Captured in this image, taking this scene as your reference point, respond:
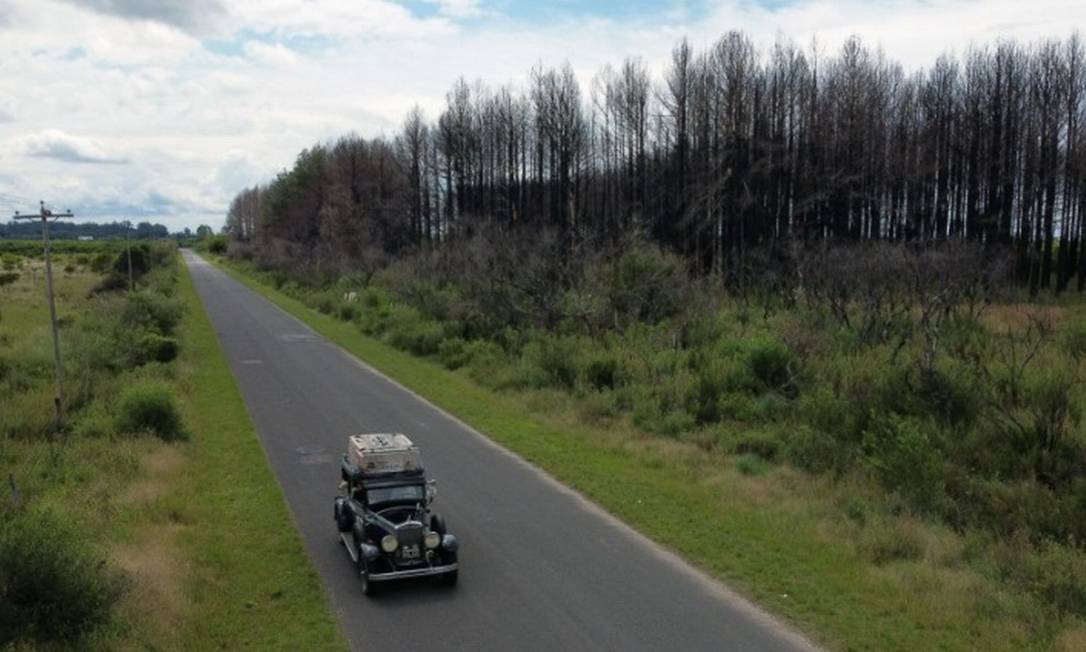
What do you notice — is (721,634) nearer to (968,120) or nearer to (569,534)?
(569,534)

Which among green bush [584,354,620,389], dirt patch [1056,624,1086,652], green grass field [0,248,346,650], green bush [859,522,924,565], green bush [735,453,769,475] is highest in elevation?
green bush [584,354,620,389]

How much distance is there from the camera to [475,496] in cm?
1412

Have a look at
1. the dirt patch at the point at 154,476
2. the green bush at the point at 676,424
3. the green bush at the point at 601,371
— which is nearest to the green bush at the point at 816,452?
the green bush at the point at 676,424

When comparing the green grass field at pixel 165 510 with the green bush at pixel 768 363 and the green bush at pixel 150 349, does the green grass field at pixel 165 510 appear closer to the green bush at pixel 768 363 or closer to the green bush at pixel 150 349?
the green bush at pixel 150 349

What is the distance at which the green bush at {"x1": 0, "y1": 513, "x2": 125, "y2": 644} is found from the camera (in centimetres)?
807

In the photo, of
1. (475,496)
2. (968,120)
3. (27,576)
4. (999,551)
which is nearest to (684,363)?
(475,496)

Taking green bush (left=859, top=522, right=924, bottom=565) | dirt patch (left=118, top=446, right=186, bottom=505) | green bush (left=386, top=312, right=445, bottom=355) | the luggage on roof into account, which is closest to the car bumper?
the luggage on roof

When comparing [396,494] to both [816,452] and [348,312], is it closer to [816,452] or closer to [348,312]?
[816,452]

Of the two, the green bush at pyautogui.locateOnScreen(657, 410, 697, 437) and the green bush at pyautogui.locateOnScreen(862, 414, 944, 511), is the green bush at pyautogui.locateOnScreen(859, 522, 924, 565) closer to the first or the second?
the green bush at pyautogui.locateOnScreen(862, 414, 944, 511)

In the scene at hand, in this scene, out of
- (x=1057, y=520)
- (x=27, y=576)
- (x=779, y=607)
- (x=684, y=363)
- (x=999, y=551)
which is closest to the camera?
(x=27, y=576)

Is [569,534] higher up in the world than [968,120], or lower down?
lower down

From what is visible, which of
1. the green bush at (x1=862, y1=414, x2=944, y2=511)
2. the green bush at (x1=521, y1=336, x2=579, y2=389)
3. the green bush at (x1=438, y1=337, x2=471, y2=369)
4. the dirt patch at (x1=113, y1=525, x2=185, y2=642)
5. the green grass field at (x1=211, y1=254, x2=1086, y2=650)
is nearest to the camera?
the dirt patch at (x1=113, y1=525, x2=185, y2=642)

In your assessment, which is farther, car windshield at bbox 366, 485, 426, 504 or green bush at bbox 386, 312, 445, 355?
green bush at bbox 386, 312, 445, 355

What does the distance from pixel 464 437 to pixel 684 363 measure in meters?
7.33
